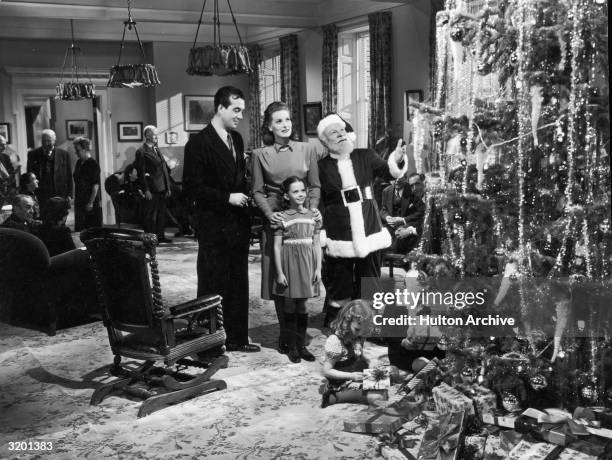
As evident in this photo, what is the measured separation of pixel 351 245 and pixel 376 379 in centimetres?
115

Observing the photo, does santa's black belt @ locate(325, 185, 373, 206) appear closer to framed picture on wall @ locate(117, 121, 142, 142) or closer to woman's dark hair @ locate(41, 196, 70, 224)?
woman's dark hair @ locate(41, 196, 70, 224)

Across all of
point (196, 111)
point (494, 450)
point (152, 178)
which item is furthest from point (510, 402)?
point (196, 111)

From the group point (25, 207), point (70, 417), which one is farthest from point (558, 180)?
point (25, 207)

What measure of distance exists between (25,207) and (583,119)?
4.49 m

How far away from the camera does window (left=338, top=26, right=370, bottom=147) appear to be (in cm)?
1064

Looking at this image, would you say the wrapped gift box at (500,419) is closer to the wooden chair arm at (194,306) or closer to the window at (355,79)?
the wooden chair arm at (194,306)

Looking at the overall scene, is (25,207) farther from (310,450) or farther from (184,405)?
(310,450)

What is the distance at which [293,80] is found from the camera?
1188cm

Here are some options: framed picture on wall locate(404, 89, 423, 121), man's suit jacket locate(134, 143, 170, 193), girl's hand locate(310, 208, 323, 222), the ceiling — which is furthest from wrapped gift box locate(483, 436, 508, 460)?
man's suit jacket locate(134, 143, 170, 193)

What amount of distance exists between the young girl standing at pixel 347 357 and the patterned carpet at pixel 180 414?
0.07m

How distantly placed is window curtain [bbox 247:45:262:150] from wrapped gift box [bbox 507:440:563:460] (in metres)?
10.5

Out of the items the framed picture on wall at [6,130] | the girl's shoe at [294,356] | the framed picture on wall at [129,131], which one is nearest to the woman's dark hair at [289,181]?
the girl's shoe at [294,356]

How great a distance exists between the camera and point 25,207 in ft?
A: 19.3

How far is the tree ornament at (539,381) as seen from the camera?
3395mm
